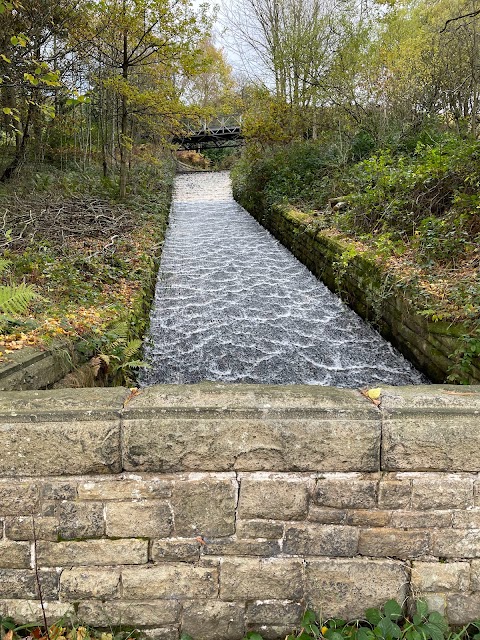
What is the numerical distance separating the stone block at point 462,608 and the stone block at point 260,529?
0.97 m

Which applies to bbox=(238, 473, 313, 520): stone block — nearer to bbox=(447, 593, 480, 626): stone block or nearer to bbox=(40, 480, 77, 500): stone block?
bbox=(40, 480, 77, 500): stone block

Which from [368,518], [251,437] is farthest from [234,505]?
[368,518]

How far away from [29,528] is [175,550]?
2.39 ft

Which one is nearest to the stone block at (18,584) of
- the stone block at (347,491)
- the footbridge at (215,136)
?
the stone block at (347,491)

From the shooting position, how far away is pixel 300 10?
1447cm

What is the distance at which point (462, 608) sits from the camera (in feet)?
7.66

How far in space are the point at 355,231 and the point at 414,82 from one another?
5525 mm

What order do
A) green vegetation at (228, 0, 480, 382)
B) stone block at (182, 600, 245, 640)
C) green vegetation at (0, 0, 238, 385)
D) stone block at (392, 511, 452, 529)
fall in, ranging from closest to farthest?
stone block at (392, 511, 452, 529), stone block at (182, 600, 245, 640), green vegetation at (0, 0, 238, 385), green vegetation at (228, 0, 480, 382)

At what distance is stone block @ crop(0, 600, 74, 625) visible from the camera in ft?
7.57

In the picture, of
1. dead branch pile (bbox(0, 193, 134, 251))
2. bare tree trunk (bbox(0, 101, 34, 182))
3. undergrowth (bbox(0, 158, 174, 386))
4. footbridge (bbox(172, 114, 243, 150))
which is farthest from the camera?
footbridge (bbox(172, 114, 243, 150))

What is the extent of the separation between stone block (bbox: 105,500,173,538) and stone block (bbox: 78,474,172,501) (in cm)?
4

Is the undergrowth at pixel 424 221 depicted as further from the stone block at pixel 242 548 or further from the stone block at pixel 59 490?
the stone block at pixel 59 490

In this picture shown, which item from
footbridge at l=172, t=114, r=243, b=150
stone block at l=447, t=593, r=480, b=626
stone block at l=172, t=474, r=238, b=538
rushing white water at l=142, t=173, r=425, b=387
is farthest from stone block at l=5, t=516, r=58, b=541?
footbridge at l=172, t=114, r=243, b=150

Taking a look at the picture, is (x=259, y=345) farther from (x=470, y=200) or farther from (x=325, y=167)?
(x=325, y=167)
